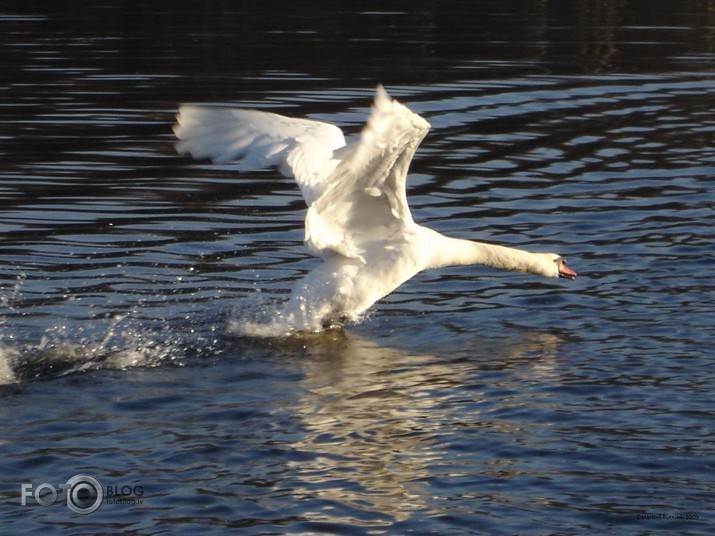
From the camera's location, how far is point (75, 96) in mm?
18516

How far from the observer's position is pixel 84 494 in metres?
7.15

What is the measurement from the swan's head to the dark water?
0.76 feet

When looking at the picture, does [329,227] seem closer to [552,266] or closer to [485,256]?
[485,256]

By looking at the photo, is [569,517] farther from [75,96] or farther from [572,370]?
[75,96]

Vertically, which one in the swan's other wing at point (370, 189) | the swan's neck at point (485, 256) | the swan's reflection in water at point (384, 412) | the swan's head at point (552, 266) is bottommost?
the swan's reflection in water at point (384, 412)

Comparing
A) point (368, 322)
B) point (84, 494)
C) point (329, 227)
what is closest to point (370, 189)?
point (329, 227)

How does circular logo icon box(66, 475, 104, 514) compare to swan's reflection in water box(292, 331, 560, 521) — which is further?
swan's reflection in water box(292, 331, 560, 521)

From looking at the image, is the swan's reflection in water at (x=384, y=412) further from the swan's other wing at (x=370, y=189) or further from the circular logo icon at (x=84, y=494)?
the circular logo icon at (x=84, y=494)

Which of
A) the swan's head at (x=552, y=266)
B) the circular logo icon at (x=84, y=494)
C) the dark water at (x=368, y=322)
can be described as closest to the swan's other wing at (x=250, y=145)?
the dark water at (x=368, y=322)

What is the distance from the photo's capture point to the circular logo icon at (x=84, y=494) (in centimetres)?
699

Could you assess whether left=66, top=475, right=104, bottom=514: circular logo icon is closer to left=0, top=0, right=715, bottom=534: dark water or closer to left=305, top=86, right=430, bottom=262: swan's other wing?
left=0, top=0, right=715, bottom=534: dark water

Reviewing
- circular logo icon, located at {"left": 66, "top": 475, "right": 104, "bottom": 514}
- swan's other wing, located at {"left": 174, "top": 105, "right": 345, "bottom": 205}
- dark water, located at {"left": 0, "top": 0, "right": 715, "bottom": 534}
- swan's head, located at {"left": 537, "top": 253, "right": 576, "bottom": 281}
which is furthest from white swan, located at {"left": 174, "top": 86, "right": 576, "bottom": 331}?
circular logo icon, located at {"left": 66, "top": 475, "right": 104, "bottom": 514}

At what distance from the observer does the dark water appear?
7297 mm

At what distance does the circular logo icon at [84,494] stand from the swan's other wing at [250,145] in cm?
327
